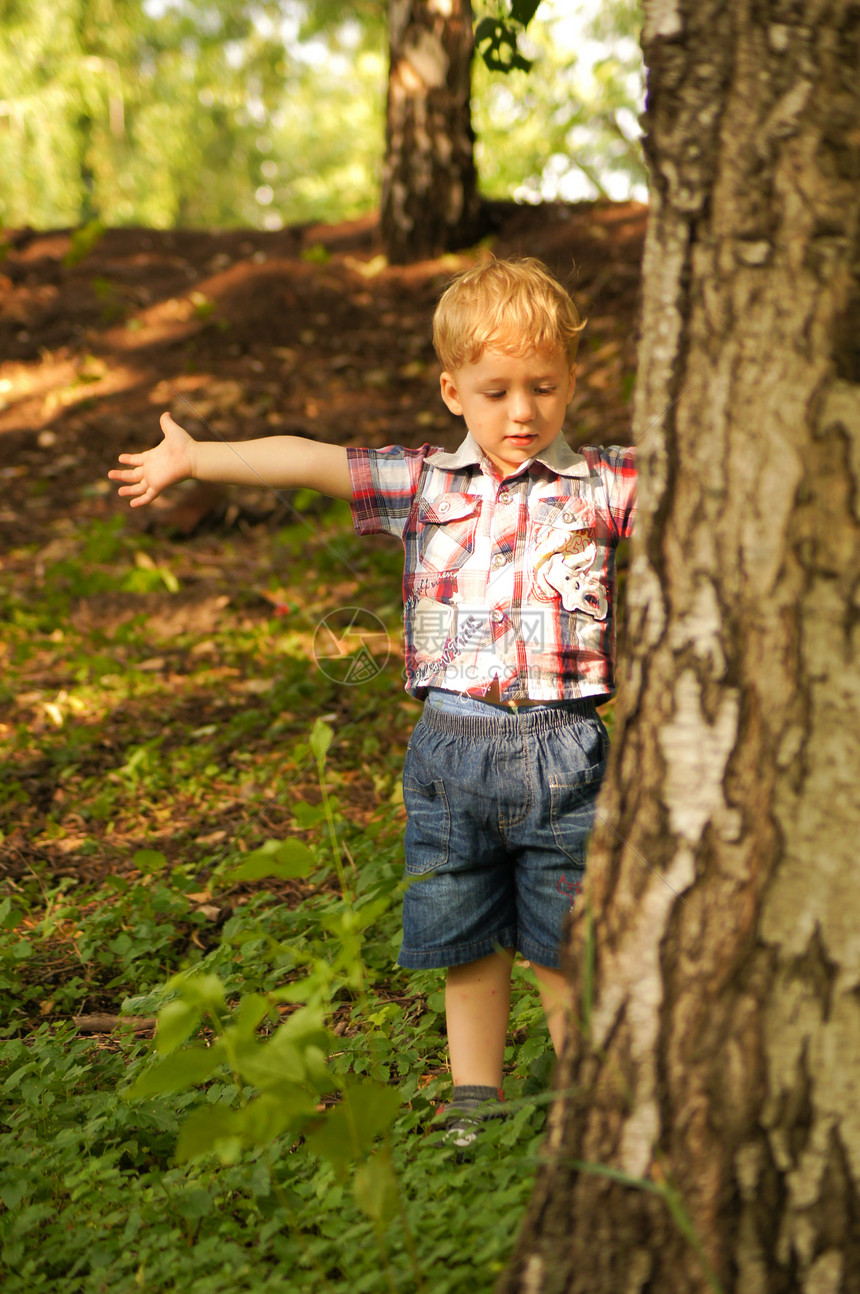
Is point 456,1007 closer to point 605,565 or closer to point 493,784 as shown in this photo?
point 493,784

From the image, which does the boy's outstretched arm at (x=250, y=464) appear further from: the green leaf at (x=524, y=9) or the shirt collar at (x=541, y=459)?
the green leaf at (x=524, y=9)

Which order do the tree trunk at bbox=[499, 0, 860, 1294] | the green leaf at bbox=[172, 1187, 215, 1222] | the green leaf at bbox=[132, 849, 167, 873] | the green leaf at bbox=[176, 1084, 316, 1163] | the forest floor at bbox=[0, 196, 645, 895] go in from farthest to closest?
the forest floor at bbox=[0, 196, 645, 895]
the green leaf at bbox=[132, 849, 167, 873]
the green leaf at bbox=[172, 1187, 215, 1222]
the green leaf at bbox=[176, 1084, 316, 1163]
the tree trunk at bbox=[499, 0, 860, 1294]

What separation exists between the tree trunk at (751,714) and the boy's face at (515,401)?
82 centimetres

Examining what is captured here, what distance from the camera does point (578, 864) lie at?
2064mm

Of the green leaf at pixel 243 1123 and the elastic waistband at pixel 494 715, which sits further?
the elastic waistband at pixel 494 715

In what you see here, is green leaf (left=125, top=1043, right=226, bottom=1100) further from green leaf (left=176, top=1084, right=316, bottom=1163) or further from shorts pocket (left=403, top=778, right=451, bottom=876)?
shorts pocket (left=403, top=778, right=451, bottom=876)

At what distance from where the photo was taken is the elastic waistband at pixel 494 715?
6.83ft

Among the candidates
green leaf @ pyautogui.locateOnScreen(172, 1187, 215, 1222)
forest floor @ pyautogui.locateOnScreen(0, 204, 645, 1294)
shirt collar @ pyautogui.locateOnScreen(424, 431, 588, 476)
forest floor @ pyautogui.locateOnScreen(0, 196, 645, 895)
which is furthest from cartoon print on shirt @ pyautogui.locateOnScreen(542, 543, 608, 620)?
forest floor @ pyautogui.locateOnScreen(0, 196, 645, 895)

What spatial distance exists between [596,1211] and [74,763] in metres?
3.22

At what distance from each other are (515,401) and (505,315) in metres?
0.17

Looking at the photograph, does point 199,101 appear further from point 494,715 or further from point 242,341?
point 494,715

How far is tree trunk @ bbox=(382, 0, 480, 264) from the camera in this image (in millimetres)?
7980

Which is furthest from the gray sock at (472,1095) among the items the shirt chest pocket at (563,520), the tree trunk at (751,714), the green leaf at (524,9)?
the green leaf at (524,9)

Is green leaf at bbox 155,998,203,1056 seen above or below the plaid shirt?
below
